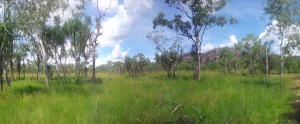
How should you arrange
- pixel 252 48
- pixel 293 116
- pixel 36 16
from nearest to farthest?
pixel 293 116 < pixel 36 16 < pixel 252 48

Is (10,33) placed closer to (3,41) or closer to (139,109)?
(3,41)

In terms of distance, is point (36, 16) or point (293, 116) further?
point (36, 16)

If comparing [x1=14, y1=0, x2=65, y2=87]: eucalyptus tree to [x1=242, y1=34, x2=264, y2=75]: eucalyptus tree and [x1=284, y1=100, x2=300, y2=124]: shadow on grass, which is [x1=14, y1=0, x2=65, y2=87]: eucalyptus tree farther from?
[x1=242, y1=34, x2=264, y2=75]: eucalyptus tree

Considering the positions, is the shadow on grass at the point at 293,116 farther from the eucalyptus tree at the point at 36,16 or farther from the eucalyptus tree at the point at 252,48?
the eucalyptus tree at the point at 252,48

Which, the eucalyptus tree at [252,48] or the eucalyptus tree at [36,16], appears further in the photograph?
the eucalyptus tree at [252,48]

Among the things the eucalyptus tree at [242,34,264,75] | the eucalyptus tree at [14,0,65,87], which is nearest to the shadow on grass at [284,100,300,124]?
the eucalyptus tree at [14,0,65,87]

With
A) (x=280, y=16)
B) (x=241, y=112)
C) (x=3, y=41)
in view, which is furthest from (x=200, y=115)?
(x=280, y=16)

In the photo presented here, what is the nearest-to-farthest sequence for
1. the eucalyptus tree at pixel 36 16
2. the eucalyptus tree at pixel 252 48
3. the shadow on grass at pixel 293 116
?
the shadow on grass at pixel 293 116, the eucalyptus tree at pixel 36 16, the eucalyptus tree at pixel 252 48

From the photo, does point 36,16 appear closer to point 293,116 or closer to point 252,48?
point 293,116

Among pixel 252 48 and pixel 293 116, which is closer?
pixel 293 116

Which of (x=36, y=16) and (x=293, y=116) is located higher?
(x=36, y=16)

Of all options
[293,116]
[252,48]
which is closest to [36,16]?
[293,116]

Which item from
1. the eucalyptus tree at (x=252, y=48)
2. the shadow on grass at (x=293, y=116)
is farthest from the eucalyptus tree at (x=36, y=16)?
the eucalyptus tree at (x=252, y=48)

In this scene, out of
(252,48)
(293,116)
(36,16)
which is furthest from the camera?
(252,48)
